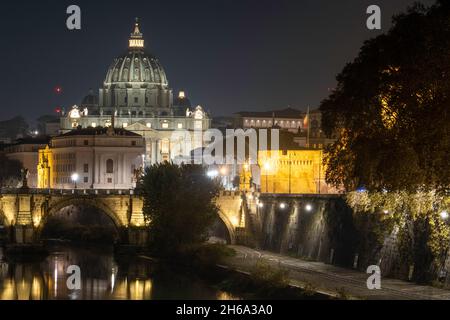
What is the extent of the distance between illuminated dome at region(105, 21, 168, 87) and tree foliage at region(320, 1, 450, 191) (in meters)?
146

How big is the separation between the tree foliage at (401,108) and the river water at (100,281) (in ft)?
27.3

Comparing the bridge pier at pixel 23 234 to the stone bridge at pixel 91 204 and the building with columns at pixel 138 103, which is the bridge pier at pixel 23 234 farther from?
the building with columns at pixel 138 103

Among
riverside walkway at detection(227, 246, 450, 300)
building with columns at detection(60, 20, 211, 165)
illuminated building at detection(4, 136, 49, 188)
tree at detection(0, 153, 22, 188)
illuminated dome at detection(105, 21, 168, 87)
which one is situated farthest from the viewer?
illuminated dome at detection(105, 21, 168, 87)

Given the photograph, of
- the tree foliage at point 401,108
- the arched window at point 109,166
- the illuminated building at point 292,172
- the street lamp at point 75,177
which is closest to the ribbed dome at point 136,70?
the arched window at point 109,166

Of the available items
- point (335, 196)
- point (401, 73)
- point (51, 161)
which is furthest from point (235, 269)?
point (51, 161)

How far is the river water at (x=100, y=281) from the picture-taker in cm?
4593

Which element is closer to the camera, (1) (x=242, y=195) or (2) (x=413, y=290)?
(2) (x=413, y=290)

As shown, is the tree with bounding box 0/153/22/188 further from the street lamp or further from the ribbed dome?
the ribbed dome

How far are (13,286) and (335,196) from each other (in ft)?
46.5

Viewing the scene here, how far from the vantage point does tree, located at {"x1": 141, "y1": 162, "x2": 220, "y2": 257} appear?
6034 centimetres

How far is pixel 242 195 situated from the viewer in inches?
2699

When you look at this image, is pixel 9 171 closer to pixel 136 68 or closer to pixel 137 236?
pixel 137 236

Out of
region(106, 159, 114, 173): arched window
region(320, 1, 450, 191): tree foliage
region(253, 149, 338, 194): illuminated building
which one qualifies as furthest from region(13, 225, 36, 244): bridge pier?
region(106, 159, 114, 173): arched window

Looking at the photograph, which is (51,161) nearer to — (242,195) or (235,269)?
(242,195)
